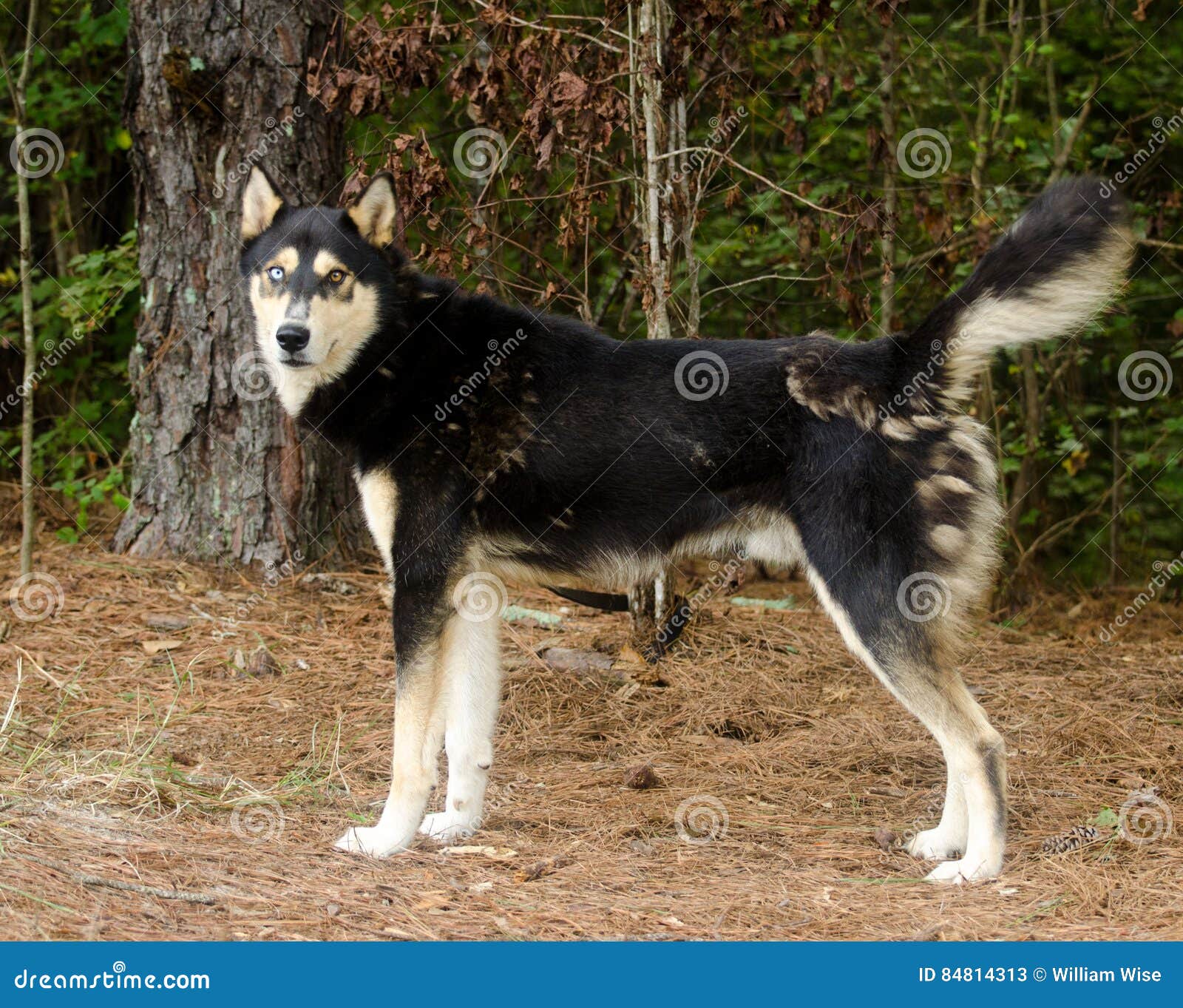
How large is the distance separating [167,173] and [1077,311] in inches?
187

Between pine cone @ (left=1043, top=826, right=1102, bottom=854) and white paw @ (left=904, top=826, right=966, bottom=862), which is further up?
pine cone @ (left=1043, top=826, right=1102, bottom=854)

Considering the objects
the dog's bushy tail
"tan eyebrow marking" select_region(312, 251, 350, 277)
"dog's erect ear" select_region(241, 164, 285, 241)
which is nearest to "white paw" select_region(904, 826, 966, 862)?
the dog's bushy tail

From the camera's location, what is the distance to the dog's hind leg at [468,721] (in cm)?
424

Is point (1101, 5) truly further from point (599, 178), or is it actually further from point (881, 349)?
point (881, 349)

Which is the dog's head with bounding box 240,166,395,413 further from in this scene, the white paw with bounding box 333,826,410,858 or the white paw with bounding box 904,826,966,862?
the white paw with bounding box 904,826,966,862

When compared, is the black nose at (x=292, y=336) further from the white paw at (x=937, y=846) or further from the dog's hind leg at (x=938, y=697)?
the white paw at (x=937, y=846)

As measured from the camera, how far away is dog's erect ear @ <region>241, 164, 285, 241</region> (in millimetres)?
4391

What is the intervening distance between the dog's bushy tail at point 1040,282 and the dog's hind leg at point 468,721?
73.7 inches

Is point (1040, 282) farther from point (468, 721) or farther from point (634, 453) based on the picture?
point (468, 721)

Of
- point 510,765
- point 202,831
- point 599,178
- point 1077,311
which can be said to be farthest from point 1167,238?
point 202,831

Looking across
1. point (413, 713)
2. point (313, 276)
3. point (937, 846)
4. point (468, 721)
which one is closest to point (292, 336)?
Answer: point (313, 276)

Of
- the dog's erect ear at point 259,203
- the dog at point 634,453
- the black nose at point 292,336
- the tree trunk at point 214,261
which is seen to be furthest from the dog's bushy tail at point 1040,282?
the tree trunk at point 214,261

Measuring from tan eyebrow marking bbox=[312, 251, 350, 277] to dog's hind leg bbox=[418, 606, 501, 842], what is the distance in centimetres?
133

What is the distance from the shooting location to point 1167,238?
7.48 meters
